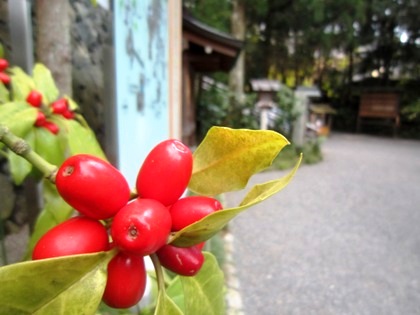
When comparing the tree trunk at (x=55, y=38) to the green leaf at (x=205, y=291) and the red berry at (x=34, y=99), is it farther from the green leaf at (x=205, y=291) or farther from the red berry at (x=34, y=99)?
the green leaf at (x=205, y=291)

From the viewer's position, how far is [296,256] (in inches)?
162

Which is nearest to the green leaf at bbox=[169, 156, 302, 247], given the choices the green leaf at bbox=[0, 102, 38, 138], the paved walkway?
the green leaf at bbox=[0, 102, 38, 138]

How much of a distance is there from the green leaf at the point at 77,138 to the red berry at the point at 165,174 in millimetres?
611

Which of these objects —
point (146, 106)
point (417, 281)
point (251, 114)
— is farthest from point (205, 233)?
point (251, 114)

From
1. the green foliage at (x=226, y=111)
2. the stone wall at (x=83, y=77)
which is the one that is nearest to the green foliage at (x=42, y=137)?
the stone wall at (x=83, y=77)

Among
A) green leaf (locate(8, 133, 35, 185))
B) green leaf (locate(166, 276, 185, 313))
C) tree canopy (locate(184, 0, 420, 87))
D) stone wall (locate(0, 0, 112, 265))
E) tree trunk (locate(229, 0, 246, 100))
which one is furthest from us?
tree canopy (locate(184, 0, 420, 87))

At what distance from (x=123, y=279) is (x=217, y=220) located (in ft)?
0.48

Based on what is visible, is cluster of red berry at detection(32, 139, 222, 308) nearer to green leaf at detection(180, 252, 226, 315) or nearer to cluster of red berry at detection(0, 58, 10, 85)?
green leaf at detection(180, 252, 226, 315)

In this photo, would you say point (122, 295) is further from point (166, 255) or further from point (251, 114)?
point (251, 114)

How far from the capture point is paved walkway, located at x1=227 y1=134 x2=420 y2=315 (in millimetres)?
3264

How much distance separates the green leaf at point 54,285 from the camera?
1.25ft

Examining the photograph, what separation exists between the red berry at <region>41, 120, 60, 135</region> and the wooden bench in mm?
16845

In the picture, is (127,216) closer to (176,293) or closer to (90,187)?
(90,187)

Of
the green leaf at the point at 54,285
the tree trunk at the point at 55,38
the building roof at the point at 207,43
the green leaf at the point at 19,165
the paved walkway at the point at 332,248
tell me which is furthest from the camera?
the building roof at the point at 207,43
